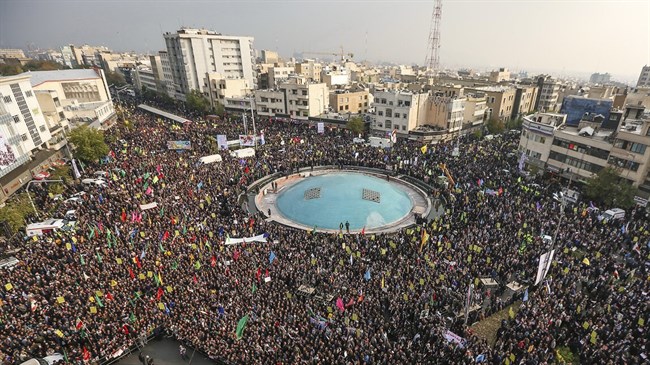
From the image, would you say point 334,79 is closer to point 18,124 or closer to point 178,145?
point 178,145

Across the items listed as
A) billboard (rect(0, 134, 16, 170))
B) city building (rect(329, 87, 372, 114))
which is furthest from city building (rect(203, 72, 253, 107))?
billboard (rect(0, 134, 16, 170))

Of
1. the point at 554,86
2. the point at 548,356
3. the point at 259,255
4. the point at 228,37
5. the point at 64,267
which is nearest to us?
the point at 548,356

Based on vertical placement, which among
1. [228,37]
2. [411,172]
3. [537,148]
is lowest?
[411,172]

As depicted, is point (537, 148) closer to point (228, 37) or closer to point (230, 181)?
point (230, 181)

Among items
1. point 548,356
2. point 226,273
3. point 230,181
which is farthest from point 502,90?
point 226,273

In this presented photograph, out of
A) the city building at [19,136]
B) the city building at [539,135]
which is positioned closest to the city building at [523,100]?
the city building at [539,135]

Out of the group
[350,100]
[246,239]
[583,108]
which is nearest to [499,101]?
[583,108]
